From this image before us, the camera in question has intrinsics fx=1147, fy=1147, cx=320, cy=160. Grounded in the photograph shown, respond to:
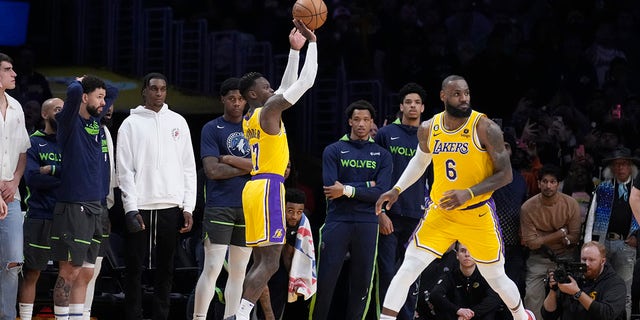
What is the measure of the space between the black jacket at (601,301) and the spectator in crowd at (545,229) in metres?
0.85

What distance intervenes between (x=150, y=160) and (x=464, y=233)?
2.97m

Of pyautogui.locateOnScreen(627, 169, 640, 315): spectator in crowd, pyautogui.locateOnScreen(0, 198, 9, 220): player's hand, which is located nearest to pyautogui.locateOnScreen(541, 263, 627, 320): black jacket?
pyautogui.locateOnScreen(627, 169, 640, 315): spectator in crowd

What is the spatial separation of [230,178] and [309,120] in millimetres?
4552

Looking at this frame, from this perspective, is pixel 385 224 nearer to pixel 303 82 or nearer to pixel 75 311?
pixel 303 82

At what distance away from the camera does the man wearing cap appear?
11.6 metres

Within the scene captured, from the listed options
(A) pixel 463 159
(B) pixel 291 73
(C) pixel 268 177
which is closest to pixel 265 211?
(C) pixel 268 177

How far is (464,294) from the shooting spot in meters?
11.4

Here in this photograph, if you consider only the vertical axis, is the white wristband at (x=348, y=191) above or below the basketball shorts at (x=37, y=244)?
above

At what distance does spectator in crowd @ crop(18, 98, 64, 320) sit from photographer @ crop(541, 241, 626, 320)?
4561 mm

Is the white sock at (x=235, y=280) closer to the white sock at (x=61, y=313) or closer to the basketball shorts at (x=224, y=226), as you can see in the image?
the basketball shorts at (x=224, y=226)

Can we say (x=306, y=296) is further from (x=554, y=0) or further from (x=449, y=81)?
(x=554, y=0)

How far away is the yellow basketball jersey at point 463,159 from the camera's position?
9.10 m

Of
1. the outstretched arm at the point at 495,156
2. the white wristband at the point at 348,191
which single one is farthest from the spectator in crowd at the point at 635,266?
the white wristband at the point at 348,191

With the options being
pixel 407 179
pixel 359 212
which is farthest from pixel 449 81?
pixel 359 212
